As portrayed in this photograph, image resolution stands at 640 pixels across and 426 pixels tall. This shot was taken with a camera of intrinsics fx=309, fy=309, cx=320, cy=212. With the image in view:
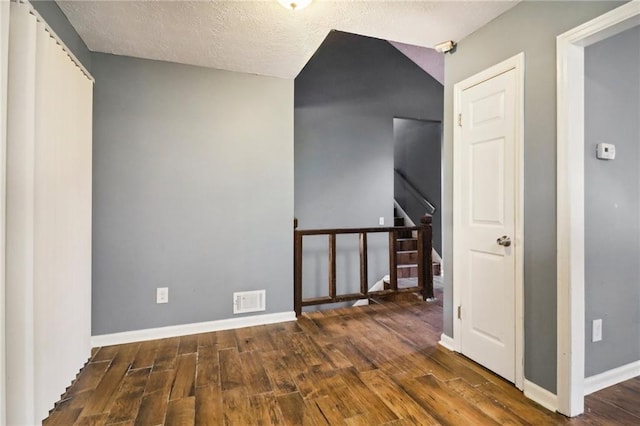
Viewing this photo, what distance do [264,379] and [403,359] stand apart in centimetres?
97

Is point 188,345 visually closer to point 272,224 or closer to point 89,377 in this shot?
point 89,377

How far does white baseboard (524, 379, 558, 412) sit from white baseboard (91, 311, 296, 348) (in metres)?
1.87

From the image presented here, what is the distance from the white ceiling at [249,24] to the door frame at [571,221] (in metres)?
0.61

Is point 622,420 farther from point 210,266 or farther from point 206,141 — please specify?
point 206,141

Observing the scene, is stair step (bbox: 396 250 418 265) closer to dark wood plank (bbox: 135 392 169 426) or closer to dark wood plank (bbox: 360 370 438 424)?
dark wood plank (bbox: 360 370 438 424)

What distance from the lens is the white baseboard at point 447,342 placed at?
2.31 meters

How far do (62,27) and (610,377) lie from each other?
4.02 metres

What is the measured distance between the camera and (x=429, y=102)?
16.8ft

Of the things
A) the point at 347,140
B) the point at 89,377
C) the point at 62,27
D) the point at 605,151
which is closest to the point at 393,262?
the point at 347,140

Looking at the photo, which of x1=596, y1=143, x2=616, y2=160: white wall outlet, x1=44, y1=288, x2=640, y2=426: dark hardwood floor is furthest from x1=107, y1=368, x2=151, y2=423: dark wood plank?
x1=596, y1=143, x2=616, y2=160: white wall outlet

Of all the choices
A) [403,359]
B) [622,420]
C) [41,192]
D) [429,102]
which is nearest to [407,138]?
[429,102]

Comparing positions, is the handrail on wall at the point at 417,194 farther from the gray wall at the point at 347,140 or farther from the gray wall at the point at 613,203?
the gray wall at the point at 613,203

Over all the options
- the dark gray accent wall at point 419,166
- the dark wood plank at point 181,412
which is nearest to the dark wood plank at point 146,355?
the dark wood plank at point 181,412

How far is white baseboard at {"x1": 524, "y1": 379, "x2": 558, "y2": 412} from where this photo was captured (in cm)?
163
